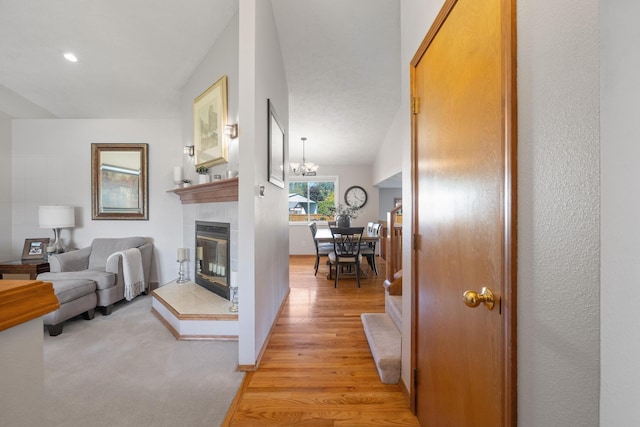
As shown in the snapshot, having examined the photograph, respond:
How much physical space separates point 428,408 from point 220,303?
2.08 meters

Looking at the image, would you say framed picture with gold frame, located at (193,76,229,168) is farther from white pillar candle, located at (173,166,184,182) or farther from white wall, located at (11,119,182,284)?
white wall, located at (11,119,182,284)

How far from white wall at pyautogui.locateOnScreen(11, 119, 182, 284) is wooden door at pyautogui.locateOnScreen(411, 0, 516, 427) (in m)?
3.67

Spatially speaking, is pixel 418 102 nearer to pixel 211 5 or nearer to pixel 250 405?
pixel 250 405

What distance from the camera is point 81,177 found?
383 centimetres

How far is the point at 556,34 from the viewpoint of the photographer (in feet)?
2.00

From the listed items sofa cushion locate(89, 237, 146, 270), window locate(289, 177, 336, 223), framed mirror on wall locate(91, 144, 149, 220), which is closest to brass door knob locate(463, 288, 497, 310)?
sofa cushion locate(89, 237, 146, 270)

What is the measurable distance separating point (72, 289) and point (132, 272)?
23.9 inches

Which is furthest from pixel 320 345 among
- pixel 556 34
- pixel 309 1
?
pixel 309 1

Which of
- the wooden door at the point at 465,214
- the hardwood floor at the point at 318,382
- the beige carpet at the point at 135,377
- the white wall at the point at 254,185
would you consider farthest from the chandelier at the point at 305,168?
the wooden door at the point at 465,214

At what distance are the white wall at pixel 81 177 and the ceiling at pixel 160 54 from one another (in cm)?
34

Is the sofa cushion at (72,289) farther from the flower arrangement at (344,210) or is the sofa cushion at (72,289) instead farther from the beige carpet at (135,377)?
the flower arrangement at (344,210)

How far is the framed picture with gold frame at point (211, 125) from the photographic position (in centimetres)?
281

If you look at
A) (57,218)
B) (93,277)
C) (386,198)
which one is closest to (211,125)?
(93,277)

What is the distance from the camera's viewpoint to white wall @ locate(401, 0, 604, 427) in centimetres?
54
